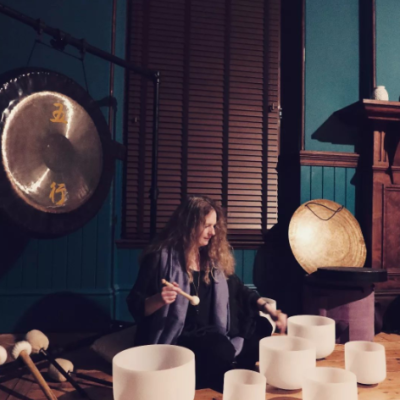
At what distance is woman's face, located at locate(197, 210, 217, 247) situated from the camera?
5.81 feet

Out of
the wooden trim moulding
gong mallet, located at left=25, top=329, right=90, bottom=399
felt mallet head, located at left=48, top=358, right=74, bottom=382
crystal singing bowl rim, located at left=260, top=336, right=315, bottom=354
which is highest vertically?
the wooden trim moulding

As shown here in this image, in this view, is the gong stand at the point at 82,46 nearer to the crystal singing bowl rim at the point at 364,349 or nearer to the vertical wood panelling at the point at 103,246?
the vertical wood panelling at the point at 103,246

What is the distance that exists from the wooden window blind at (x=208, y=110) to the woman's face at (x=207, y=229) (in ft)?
2.84

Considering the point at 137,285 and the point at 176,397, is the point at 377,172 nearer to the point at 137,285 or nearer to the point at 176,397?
the point at 137,285

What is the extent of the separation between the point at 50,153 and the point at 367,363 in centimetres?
144

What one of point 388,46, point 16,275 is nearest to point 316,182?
point 388,46

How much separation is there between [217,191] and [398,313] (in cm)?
136

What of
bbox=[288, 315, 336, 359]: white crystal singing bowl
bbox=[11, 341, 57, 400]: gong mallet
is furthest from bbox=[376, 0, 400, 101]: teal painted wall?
bbox=[11, 341, 57, 400]: gong mallet

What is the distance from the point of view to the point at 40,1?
7.96 ft

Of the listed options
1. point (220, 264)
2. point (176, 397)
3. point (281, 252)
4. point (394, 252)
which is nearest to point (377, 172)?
point (394, 252)

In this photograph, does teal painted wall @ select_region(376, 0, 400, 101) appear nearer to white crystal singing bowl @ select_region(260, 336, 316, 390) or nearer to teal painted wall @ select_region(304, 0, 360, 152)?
teal painted wall @ select_region(304, 0, 360, 152)

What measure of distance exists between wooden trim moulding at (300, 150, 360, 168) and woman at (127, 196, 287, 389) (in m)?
0.97

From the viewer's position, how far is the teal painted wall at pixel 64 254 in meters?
2.36

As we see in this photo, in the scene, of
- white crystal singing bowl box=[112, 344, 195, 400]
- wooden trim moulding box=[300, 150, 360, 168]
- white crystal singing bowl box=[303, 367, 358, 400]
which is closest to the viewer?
white crystal singing bowl box=[112, 344, 195, 400]
